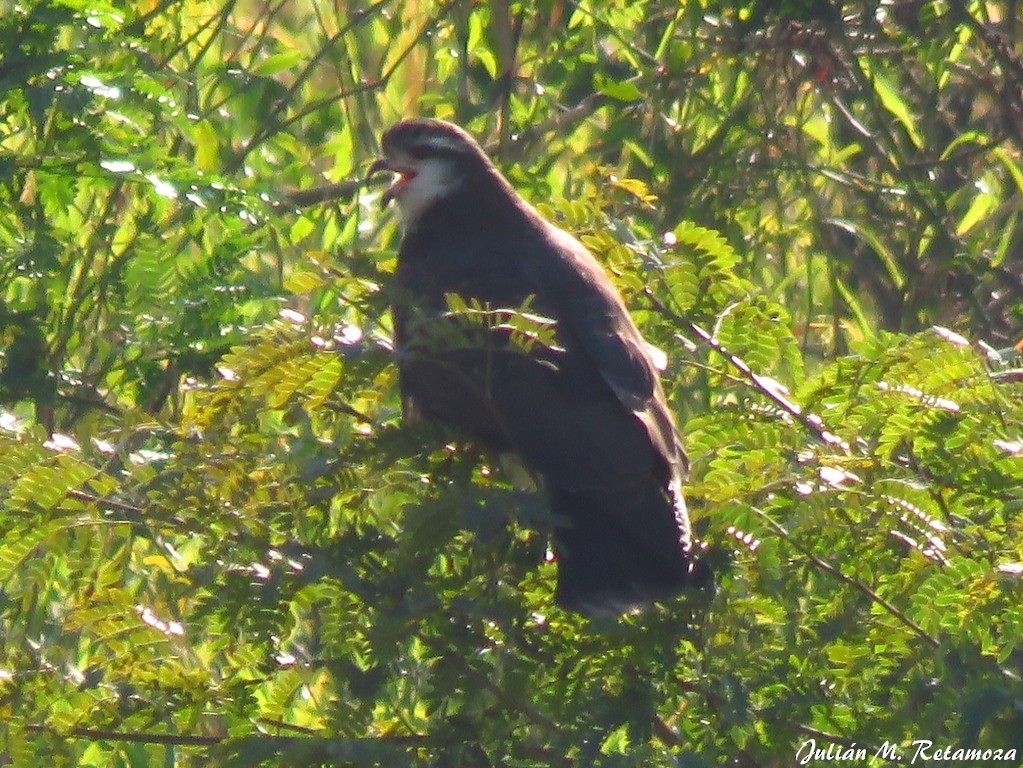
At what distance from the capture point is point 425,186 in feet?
14.3

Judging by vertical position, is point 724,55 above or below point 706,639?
above

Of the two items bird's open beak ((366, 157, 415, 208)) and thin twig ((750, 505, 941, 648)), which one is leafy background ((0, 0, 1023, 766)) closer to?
thin twig ((750, 505, 941, 648))

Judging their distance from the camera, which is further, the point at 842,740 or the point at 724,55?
the point at 724,55

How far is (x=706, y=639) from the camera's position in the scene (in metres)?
2.56

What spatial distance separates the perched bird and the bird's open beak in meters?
0.39

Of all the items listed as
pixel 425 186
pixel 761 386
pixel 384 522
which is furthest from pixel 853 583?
pixel 425 186

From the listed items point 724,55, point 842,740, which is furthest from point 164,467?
point 724,55

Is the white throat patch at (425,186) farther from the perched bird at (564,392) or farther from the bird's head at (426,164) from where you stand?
the perched bird at (564,392)

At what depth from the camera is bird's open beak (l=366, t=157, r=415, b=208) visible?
4426 mm

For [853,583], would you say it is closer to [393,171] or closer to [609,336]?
[609,336]

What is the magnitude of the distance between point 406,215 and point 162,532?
6.22 ft

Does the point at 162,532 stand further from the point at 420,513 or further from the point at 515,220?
the point at 515,220

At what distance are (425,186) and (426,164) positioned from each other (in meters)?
0.07

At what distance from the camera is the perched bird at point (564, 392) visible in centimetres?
267
